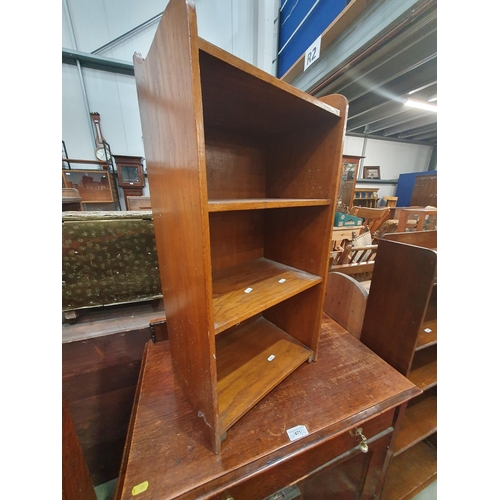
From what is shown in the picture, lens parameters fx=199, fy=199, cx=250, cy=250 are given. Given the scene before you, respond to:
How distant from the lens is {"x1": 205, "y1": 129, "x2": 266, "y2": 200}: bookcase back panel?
68 cm

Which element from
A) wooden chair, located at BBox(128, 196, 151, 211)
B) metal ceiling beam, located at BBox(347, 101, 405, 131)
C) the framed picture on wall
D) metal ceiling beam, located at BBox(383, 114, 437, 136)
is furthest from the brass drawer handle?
the framed picture on wall

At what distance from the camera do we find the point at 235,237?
780mm

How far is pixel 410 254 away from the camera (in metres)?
0.74

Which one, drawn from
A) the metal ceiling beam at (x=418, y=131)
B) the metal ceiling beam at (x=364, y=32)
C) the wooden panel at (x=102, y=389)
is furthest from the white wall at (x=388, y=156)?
the wooden panel at (x=102, y=389)

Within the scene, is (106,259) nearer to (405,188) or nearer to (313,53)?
(313,53)

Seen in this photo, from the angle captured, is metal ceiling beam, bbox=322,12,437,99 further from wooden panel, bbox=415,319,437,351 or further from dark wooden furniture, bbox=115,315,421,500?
dark wooden furniture, bbox=115,315,421,500

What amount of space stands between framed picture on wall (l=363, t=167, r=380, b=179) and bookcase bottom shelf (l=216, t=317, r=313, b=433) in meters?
6.12

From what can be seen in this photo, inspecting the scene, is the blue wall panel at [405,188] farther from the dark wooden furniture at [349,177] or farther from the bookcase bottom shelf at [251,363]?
the bookcase bottom shelf at [251,363]

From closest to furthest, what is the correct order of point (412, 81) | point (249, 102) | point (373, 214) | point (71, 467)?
1. point (71, 467)
2. point (249, 102)
3. point (412, 81)
4. point (373, 214)

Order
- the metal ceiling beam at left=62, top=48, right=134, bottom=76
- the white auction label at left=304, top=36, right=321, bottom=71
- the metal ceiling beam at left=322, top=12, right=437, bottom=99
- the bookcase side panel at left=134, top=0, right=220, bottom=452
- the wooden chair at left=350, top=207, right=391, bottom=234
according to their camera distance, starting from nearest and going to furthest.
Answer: the bookcase side panel at left=134, top=0, right=220, bottom=452 < the metal ceiling beam at left=322, top=12, right=437, bottom=99 < the white auction label at left=304, top=36, right=321, bottom=71 < the metal ceiling beam at left=62, top=48, right=134, bottom=76 < the wooden chair at left=350, top=207, right=391, bottom=234

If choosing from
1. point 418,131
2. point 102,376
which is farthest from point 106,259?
point 418,131

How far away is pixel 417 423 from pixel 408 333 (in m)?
0.58

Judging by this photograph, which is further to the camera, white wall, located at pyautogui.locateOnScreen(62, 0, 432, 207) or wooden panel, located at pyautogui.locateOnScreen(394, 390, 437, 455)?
white wall, located at pyautogui.locateOnScreen(62, 0, 432, 207)
